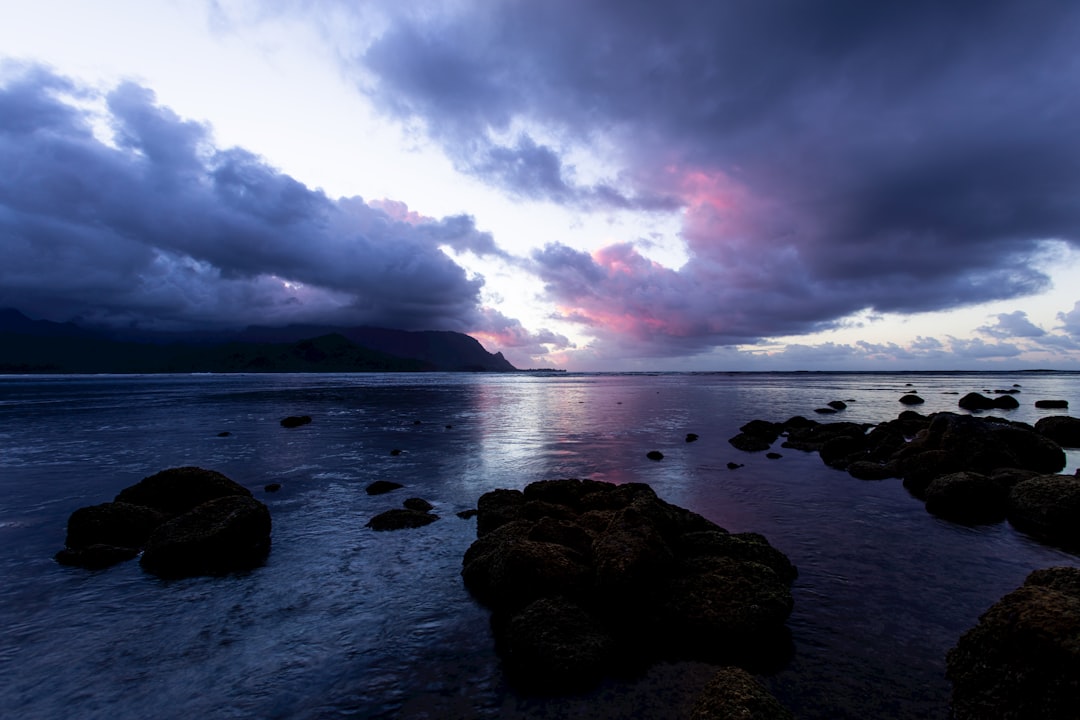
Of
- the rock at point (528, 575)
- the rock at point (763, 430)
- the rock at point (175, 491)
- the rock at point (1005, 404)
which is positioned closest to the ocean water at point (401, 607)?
the rock at point (528, 575)

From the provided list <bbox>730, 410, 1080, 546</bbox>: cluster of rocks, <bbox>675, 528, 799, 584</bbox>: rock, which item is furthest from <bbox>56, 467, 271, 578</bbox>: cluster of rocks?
<bbox>730, 410, 1080, 546</bbox>: cluster of rocks

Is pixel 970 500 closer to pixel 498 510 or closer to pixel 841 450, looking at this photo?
pixel 841 450

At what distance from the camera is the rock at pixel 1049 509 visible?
42.1 ft

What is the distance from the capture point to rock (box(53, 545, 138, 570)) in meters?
12.0

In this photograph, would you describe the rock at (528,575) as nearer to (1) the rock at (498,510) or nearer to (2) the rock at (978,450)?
(1) the rock at (498,510)

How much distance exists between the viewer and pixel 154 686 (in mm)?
7379

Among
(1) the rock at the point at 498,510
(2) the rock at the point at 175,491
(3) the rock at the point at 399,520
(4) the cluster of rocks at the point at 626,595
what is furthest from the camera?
(2) the rock at the point at 175,491

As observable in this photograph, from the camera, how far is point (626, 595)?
29.6 feet

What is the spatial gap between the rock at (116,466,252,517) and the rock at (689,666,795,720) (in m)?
14.1

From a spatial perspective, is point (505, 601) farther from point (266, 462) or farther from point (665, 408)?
point (665, 408)

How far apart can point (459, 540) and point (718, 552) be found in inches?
274

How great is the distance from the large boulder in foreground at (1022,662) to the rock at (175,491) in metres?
17.0

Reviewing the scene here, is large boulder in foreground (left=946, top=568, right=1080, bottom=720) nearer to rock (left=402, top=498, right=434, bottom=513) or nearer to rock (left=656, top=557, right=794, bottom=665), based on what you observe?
rock (left=656, top=557, right=794, bottom=665)

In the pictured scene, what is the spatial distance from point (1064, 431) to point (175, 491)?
44145 millimetres
